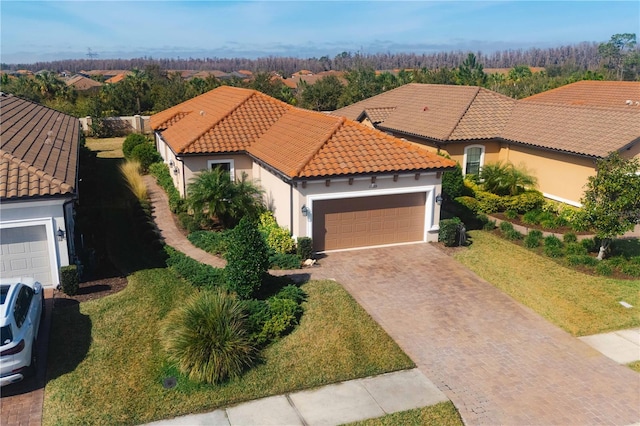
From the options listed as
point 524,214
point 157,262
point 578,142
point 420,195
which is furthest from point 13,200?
point 578,142

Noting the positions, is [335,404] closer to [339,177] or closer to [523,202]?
[339,177]

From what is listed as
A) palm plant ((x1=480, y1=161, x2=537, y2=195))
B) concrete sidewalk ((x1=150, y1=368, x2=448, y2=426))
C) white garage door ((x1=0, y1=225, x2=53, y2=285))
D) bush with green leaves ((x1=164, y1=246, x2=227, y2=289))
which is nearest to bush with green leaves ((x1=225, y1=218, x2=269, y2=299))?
bush with green leaves ((x1=164, y1=246, x2=227, y2=289))

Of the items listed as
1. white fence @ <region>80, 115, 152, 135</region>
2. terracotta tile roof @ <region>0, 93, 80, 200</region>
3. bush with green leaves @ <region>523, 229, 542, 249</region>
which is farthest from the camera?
white fence @ <region>80, 115, 152, 135</region>

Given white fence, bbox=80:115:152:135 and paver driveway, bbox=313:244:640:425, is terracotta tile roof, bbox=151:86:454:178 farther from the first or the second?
white fence, bbox=80:115:152:135

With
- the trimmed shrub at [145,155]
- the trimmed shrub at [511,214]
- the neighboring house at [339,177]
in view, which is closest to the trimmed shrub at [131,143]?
the trimmed shrub at [145,155]

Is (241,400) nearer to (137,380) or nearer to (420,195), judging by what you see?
(137,380)

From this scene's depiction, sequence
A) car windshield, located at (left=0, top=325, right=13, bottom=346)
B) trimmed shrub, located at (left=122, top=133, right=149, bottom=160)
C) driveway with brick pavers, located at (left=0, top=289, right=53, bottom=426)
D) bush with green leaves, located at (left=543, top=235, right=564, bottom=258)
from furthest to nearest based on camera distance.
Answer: trimmed shrub, located at (left=122, top=133, right=149, bottom=160) < bush with green leaves, located at (left=543, top=235, right=564, bottom=258) < car windshield, located at (left=0, top=325, right=13, bottom=346) < driveway with brick pavers, located at (left=0, top=289, right=53, bottom=426)

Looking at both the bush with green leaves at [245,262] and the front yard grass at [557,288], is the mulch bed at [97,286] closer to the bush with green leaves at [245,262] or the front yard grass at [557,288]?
the bush with green leaves at [245,262]
